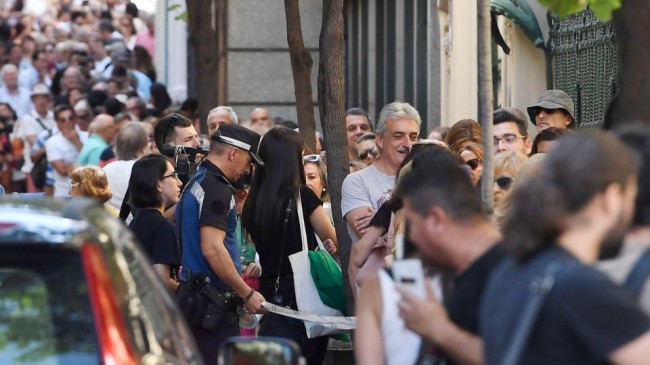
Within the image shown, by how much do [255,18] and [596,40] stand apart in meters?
9.08

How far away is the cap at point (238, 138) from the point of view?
31.2 feet

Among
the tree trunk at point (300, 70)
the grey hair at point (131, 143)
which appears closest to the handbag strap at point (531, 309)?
the grey hair at point (131, 143)

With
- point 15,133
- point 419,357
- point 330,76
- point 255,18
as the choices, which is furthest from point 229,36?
point 419,357

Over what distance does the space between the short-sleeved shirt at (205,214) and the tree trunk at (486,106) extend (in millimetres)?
3165

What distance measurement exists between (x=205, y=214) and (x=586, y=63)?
17.6 feet

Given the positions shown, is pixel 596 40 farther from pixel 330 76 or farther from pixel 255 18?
pixel 255 18

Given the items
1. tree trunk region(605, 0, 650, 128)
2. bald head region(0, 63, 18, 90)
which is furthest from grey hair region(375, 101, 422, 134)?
bald head region(0, 63, 18, 90)

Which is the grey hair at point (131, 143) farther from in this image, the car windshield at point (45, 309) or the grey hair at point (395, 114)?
the car windshield at point (45, 309)

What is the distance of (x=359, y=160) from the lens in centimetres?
1370

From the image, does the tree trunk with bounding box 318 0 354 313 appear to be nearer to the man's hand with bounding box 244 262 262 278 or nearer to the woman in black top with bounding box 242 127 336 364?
the woman in black top with bounding box 242 127 336 364

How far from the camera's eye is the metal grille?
13.0 m

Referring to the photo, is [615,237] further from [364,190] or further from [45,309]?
[364,190]

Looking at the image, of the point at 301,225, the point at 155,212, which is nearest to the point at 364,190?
the point at 301,225

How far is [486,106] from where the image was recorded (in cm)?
622
